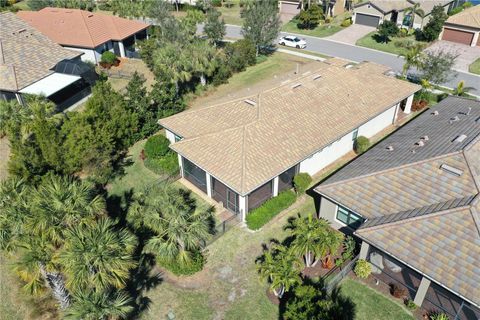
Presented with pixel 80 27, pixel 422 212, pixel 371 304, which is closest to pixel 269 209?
pixel 371 304

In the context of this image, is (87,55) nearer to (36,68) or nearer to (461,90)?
(36,68)

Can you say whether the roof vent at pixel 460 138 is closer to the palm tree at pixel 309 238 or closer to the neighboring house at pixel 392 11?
the palm tree at pixel 309 238

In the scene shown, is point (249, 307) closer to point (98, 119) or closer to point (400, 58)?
point (98, 119)

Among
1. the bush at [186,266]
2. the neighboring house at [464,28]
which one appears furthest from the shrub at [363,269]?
the neighboring house at [464,28]

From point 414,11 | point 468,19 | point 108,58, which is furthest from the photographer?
point 414,11

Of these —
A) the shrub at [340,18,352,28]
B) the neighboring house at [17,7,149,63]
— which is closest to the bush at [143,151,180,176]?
the neighboring house at [17,7,149,63]

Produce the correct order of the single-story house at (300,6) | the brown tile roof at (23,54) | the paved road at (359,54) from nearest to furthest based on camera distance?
the brown tile roof at (23,54), the paved road at (359,54), the single-story house at (300,6)

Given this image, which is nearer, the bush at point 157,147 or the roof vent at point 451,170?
the roof vent at point 451,170
